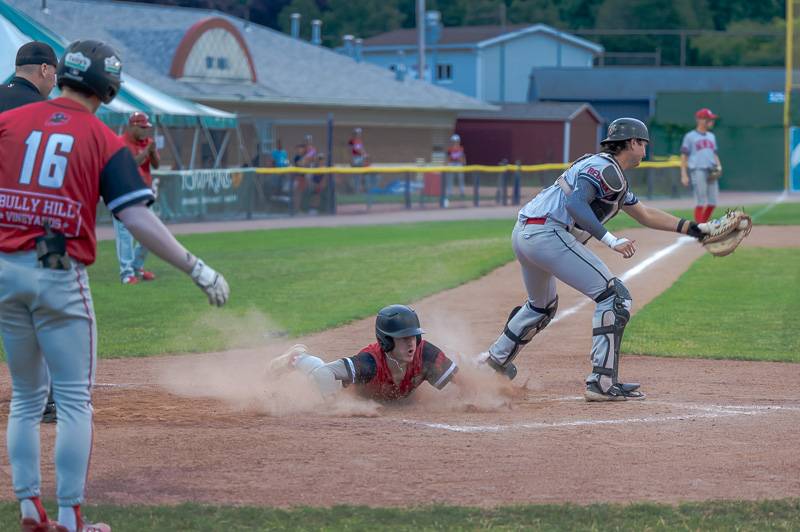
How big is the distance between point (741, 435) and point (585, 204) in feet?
5.86

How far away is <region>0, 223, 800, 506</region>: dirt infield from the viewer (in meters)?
5.35

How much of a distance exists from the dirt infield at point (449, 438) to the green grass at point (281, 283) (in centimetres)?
163

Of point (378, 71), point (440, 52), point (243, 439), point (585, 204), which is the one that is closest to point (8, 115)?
point (243, 439)

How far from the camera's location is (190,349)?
33.3 feet

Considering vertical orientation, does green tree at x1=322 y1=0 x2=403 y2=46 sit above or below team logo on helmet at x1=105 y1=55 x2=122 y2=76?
above

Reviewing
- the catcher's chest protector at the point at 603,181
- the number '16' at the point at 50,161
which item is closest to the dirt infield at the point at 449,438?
the catcher's chest protector at the point at 603,181

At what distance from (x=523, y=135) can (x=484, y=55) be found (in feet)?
33.5

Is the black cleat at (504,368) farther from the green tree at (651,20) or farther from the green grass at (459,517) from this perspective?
the green tree at (651,20)

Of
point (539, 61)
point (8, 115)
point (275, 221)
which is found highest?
point (539, 61)

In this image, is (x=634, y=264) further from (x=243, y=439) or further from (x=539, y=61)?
(x=539, y=61)

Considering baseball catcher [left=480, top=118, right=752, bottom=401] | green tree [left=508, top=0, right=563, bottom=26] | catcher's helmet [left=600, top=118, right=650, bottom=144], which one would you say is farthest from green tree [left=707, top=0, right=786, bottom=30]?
baseball catcher [left=480, top=118, right=752, bottom=401]

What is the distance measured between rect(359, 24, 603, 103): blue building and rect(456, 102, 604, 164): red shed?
6.89m

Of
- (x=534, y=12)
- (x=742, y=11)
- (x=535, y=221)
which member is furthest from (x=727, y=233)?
(x=742, y=11)

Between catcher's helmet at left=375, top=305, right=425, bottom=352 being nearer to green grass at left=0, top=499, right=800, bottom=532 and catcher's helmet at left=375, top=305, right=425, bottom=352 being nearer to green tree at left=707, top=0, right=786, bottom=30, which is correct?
green grass at left=0, top=499, right=800, bottom=532
